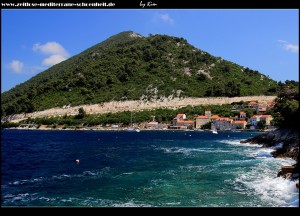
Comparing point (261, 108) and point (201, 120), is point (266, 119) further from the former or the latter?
point (201, 120)

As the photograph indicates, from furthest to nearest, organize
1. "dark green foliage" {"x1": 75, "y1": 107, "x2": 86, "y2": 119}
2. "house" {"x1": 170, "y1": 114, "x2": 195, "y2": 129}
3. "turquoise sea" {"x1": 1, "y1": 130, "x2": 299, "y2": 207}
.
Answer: "dark green foliage" {"x1": 75, "y1": 107, "x2": 86, "y2": 119}, "house" {"x1": 170, "y1": 114, "x2": 195, "y2": 129}, "turquoise sea" {"x1": 1, "y1": 130, "x2": 299, "y2": 207}

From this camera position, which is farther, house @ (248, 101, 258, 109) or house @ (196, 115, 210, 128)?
house @ (248, 101, 258, 109)

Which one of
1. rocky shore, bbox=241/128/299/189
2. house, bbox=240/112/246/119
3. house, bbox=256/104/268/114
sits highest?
house, bbox=256/104/268/114

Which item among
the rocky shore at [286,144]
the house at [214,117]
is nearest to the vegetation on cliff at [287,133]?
the rocky shore at [286,144]

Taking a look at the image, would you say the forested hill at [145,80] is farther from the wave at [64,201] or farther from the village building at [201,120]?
the wave at [64,201]

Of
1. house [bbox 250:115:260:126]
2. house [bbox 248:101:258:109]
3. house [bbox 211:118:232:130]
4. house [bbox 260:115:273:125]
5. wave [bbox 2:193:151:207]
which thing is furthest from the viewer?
house [bbox 248:101:258:109]

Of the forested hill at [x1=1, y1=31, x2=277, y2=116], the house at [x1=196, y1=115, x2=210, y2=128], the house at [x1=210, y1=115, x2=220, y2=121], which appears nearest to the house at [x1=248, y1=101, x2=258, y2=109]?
the forested hill at [x1=1, y1=31, x2=277, y2=116]

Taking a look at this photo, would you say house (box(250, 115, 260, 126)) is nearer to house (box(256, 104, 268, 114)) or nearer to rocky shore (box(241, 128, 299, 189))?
house (box(256, 104, 268, 114))

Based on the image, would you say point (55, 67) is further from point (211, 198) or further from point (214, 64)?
point (211, 198)
